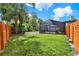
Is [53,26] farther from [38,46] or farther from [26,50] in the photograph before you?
[26,50]

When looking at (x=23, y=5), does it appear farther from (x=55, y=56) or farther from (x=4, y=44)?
(x=55, y=56)

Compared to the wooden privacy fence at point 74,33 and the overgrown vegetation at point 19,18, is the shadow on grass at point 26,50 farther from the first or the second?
the wooden privacy fence at point 74,33

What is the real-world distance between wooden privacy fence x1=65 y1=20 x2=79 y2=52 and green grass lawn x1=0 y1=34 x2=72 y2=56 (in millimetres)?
71

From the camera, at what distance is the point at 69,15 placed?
6.11 feet

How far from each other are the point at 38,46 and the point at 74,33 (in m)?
0.41

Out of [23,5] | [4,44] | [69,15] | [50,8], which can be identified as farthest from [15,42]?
[69,15]

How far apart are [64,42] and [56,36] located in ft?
0.34

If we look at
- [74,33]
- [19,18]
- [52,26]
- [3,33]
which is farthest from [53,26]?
[3,33]

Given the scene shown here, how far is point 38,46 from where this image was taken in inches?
73.9

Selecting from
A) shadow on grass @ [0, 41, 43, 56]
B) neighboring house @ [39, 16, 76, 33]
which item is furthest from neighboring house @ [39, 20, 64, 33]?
shadow on grass @ [0, 41, 43, 56]

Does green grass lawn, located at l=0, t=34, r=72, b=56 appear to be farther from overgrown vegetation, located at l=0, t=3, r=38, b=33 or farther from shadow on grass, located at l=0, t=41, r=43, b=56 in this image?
overgrown vegetation, located at l=0, t=3, r=38, b=33

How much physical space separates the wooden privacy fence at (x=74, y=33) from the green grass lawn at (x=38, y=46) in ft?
0.23

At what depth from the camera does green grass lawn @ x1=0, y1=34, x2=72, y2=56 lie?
1868 millimetres

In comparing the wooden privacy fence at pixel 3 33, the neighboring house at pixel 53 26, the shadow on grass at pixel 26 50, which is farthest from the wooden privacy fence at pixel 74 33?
the wooden privacy fence at pixel 3 33
